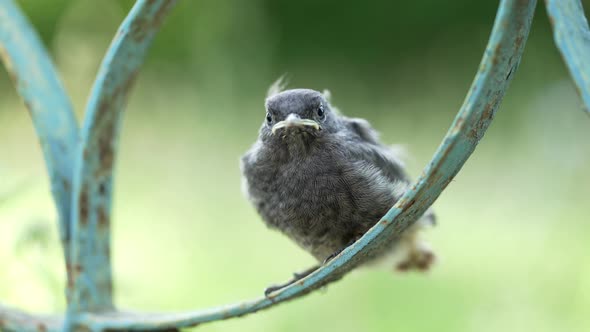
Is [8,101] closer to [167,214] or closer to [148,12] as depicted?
[167,214]

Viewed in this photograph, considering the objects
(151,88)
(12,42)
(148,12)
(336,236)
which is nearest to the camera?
(148,12)

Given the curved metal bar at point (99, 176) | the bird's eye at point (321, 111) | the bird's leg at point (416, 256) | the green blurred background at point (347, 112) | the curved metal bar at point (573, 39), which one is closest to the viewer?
the curved metal bar at point (573, 39)

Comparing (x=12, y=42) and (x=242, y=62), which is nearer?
(x=12, y=42)

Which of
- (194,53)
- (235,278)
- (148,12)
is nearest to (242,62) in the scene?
(194,53)

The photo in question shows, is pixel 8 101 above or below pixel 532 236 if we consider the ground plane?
above

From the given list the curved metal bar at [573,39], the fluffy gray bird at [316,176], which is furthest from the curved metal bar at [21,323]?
the curved metal bar at [573,39]

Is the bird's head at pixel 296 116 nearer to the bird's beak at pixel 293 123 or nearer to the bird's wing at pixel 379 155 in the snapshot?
the bird's beak at pixel 293 123

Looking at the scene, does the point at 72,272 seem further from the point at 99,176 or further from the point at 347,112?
the point at 347,112

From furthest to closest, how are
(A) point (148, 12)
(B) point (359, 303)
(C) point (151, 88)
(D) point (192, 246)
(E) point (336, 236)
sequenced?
(C) point (151, 88), (D) point (192, 246), (B) point (359, 303), (E) point (336, 236), (A) point (148, 12)
